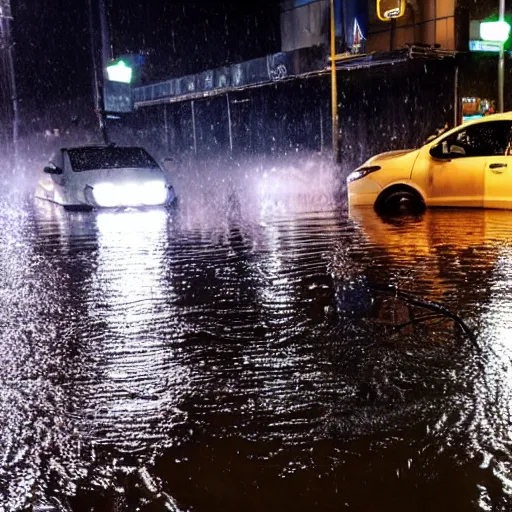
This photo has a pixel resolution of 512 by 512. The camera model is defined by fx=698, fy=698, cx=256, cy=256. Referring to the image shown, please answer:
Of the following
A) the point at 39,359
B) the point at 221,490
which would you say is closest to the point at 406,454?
the point at 221,490

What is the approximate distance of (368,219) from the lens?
11.8 metres

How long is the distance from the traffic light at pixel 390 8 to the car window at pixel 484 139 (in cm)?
1055

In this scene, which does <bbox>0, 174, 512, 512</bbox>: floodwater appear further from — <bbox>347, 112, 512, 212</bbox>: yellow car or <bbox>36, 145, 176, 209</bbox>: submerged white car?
<bbox>36, 145, 176, 209</bbox>: submerged white car

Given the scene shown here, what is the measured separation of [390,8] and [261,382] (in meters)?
19.2

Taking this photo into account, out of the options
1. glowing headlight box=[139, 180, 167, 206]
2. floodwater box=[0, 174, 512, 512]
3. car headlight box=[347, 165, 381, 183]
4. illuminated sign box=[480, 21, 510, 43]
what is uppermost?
illuminated sign box=[480, 21, 510, 43]

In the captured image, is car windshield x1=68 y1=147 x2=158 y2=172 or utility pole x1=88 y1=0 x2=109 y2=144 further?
utility pole x1=88 y1=0 x2=109 y2=144

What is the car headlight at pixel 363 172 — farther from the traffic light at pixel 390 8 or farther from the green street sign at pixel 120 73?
the green street sign at pixel 120 73

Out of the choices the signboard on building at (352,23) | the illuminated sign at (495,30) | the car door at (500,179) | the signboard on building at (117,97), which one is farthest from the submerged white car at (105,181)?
the signboard on building at (352,23)

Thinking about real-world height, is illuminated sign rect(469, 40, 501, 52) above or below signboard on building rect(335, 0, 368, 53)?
below

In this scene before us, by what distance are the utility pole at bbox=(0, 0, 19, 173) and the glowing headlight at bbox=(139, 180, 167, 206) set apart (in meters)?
28.5

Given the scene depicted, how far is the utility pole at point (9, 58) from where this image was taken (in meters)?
40.7

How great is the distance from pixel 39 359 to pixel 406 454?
2.60 m

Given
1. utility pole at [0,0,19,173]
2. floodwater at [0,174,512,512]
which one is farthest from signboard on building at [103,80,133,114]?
utility pole at [0,0,19,173]

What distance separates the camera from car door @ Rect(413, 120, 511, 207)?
11.2 meters
